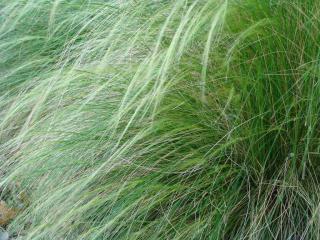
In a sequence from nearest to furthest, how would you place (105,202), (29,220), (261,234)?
1. (261,234)
2. (105,202)
3. (29,220)

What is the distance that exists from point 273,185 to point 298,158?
13 centimetres

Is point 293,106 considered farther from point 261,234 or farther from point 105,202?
point 105,202

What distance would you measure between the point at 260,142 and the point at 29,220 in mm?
917

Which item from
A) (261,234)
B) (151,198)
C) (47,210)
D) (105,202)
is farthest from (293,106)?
(47,210)

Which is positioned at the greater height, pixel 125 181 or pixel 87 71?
pixel 87 71

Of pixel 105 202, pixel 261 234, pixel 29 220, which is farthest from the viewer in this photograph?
pixel 29 220

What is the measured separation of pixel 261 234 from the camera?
1903mm

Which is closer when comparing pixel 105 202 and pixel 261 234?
pixel 261 234

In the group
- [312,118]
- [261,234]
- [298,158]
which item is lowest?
[261,234]


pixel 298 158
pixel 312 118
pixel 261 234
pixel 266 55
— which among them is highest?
pixel 266 55

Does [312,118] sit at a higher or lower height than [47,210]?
higher

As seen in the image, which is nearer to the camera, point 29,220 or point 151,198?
point 151,198

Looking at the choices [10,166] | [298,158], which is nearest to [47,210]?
[10,166]

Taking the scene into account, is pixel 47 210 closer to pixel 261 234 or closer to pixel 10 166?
pixel 10 166
